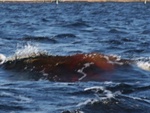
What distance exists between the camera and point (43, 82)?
13500mm

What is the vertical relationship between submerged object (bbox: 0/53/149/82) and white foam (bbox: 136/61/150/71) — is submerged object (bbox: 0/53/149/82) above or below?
above

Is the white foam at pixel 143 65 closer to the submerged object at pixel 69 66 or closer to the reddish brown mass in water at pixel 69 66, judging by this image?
the submerged object at pixel 69 66

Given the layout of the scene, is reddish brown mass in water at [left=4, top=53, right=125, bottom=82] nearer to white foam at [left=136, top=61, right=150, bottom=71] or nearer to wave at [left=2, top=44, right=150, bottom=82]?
wave at [left=2, top=44, right=150, bottom=82]

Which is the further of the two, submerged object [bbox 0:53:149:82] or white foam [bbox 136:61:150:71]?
white foam [bbox 136:61:150:71]

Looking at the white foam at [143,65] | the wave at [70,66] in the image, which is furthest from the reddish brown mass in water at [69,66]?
the white foam at [143,65]

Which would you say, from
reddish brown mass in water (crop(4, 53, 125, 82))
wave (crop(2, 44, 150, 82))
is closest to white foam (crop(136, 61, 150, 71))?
wave (crop(2, 44, 150, 82))

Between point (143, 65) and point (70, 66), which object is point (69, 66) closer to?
point (70, 66)

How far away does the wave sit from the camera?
46.4ft

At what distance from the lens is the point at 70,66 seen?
14969 millimetres

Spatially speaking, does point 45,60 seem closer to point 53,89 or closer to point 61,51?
point 53,89

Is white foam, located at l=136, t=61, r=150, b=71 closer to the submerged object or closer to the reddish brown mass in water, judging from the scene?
the submerged object

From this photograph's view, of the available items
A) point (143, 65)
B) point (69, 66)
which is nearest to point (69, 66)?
point (69, 66)

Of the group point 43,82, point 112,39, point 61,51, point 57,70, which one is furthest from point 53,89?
point 112,39

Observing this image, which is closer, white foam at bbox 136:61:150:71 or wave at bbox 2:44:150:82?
wave at bbox 2:44:150:82
